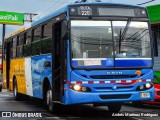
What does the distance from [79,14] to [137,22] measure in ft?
5.85

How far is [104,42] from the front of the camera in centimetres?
1170

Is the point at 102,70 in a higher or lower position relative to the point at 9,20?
lower

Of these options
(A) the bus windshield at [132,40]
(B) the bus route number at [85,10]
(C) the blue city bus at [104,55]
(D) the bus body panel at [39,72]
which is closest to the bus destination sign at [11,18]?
(D) the bus body panel at [39,72]

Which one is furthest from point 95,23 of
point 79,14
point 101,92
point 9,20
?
point 9,20

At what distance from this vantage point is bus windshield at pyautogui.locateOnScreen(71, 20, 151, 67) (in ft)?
37.8

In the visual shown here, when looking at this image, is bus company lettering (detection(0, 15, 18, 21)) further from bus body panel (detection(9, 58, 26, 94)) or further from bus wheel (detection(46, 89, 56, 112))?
bus wheel (detection(46, 89, 56, 112))

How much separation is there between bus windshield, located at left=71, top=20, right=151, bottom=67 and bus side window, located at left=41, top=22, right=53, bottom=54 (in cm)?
198

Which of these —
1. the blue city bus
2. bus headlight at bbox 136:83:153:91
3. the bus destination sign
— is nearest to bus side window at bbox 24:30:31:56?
the blue city bus

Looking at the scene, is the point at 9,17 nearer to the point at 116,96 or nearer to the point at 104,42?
the point at 104,42

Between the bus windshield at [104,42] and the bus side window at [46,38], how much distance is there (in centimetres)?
198

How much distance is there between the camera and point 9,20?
6306cm

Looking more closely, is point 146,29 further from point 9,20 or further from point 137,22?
point 9,20

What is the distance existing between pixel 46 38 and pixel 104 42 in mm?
2891

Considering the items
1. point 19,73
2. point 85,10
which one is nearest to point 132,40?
point 85,10
